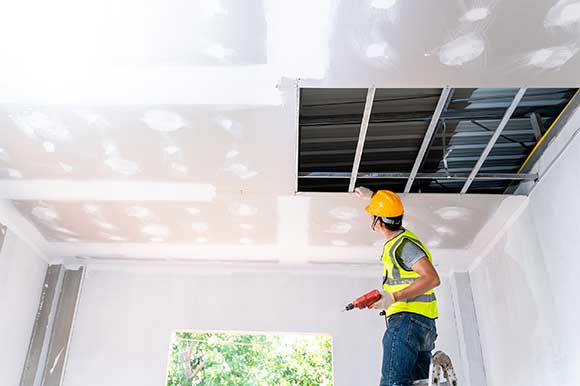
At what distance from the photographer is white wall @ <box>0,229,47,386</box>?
166 inches

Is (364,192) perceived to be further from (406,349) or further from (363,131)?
(406,349)

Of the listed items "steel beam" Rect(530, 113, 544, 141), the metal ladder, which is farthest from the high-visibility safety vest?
"steel beam" Rect(530, 113, 544, 141)

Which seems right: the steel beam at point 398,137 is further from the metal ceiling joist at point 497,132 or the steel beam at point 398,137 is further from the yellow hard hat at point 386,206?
the yellow hard hat at point 386,206

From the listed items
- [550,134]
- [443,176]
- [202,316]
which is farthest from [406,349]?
[202,316]

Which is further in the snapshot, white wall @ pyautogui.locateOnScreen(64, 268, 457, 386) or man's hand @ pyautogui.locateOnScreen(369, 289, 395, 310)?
white wall @ pyautogui.locateOnScreen(64, 268, 457, 386)

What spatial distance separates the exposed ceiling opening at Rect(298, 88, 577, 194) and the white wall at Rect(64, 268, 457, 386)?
4.35 ft

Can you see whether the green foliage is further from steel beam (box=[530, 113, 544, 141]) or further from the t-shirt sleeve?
the t-shirt sleeve

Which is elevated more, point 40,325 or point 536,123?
point 536,123

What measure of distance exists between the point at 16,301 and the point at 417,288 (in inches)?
140

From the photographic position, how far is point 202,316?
4.82 meters

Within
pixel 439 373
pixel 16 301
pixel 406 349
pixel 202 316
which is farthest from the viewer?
pixel 202 316

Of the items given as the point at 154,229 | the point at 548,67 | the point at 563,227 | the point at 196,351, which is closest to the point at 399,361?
the point at 563,227

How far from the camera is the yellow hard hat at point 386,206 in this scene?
3008 millimetres

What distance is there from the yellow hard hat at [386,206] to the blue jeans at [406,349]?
0.61m
